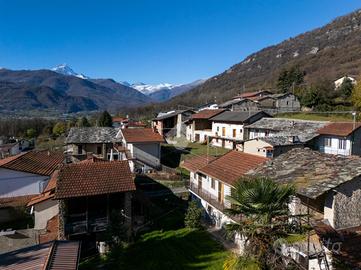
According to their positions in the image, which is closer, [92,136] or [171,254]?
[171,254]

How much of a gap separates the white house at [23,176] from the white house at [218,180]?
48.8ft

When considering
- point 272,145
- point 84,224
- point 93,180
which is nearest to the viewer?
point 84,224

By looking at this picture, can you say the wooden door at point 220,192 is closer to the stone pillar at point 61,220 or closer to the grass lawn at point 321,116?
the stone pillar at point 61,220

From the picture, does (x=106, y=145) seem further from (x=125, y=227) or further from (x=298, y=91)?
(x=298, y=91)

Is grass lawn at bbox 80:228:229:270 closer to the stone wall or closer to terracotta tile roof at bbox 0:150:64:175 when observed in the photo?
the stone wall

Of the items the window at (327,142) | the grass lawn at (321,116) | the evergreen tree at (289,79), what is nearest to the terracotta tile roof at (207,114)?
the grass lawn at (321,116)

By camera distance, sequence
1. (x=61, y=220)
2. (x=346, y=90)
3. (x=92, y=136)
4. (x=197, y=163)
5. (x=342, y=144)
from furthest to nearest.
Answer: (x=346, y=90), (x=92, y=136), (x=342, y=144), (x=197, y=163), (x=61, y=220)

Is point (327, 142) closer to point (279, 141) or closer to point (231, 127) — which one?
point (279, 141)

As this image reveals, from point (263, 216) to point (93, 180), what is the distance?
54.2ft

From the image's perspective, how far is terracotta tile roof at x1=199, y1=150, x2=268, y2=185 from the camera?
74.2ft

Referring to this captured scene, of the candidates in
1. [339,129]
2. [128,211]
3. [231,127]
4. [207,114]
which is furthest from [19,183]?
[207,114]

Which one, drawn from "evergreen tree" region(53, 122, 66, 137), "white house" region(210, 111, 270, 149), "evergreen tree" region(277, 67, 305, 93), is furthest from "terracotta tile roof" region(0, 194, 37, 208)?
"evergreen tree" region(277, 67, 305, 93)

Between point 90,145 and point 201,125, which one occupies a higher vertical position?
point 201,125

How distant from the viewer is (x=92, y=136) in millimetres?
48156
